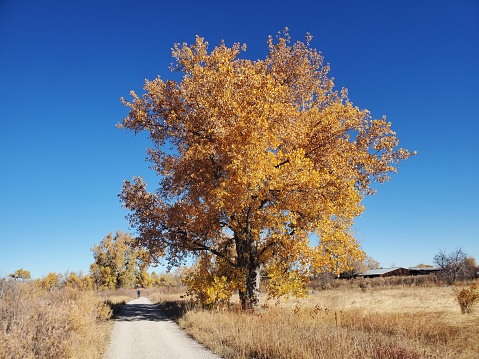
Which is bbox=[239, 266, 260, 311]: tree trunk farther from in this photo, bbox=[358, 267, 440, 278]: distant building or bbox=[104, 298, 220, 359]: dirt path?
bbox=[358, 267, 440, 278]: distant building

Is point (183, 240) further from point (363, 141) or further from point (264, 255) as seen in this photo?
point (363, 141)

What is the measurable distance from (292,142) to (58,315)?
11955 mm

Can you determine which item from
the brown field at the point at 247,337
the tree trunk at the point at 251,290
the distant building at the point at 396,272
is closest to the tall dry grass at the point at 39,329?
the brown field at the point at 247,337

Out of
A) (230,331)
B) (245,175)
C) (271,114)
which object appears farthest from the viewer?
(271,114)

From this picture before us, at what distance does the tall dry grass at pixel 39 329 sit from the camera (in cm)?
839

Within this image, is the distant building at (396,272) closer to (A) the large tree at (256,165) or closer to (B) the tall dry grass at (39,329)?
(A) the large tree at (256,165)

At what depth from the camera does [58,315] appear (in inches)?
395

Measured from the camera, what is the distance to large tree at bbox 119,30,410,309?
14750 millimetres

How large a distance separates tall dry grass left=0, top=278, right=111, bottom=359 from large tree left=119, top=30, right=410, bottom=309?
7148mm

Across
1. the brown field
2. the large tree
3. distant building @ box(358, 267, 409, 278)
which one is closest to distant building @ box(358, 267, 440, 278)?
distant building @ box(358, 267, 409, 278)

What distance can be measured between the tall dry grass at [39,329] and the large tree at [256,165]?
23.5 feet

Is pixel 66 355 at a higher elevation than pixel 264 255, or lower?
lower

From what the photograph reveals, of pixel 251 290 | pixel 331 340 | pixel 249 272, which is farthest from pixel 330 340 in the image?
pixel 249 272

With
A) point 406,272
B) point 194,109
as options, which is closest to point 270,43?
point 194,109
